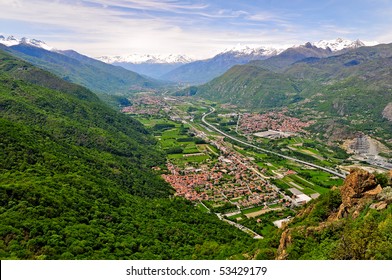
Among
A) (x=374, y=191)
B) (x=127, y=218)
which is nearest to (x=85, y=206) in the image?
(x=127, y=218)

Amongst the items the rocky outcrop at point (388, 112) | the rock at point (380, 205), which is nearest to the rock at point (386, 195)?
the rock at point (380, 205)

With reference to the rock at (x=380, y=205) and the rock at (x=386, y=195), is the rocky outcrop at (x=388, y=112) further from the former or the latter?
the rock at (x=380, y=205)

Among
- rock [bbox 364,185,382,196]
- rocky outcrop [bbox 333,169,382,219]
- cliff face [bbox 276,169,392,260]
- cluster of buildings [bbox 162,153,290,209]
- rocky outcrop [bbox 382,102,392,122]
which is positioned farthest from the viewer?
rocky outcrop [bbox 382,102,392,122]

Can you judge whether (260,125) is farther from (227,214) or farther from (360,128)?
(227,214)

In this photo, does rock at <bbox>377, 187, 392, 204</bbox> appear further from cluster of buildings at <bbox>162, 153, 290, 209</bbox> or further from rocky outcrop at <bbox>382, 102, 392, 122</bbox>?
rocky outcrop at <bbox>382, 102, 392, 122</bbox>

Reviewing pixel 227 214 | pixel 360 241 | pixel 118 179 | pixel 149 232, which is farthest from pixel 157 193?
pixel 360 241

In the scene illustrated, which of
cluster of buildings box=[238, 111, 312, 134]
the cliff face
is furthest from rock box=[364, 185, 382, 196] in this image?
cluster of buildings box=[238, 111, 312, 134]
